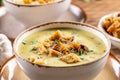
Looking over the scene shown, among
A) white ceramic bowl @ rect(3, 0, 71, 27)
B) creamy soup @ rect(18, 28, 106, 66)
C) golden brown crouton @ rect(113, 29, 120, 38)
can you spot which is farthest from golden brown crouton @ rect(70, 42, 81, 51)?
white ceramic bowl @ rect(3, 0, 71, 27)

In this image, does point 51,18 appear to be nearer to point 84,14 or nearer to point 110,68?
point 84,14

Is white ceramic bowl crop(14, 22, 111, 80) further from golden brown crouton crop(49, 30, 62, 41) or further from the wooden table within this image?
the wooden table

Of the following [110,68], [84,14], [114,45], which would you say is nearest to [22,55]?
[110,68]

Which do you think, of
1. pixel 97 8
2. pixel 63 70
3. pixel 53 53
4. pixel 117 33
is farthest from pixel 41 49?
pixel 97 8

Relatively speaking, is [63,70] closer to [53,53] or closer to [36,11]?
[53,53]

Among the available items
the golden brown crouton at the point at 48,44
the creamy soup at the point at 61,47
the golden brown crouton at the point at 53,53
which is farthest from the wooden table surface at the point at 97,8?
the golden brown crouton at the point at 53,53

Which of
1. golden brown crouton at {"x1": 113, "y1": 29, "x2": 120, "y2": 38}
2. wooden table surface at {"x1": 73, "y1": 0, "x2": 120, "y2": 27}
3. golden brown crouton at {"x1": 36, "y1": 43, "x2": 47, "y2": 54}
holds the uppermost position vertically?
golden brown crouton at {"x1": 36, "y1": 43, "x2": 47, "y2": 54}

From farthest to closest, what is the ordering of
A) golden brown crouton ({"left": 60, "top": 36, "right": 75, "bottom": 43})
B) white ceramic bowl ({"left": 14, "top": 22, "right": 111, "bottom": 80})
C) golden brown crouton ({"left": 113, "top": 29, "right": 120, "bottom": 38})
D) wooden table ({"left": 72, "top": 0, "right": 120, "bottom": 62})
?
wooden table ({"left": 72, "top": 0, "right": 120, "bottom": 62}) → golden brown crouton ({"left": 113, "top": 29, "right": 120, "bottom": 38}) → golden brown crouton ({"left": 60, "top": 36, "right": 75, "bottom": 43}) → white ceramic bowl ({"left": 14, "top": 22, "right": 111, "bottom": 80})
